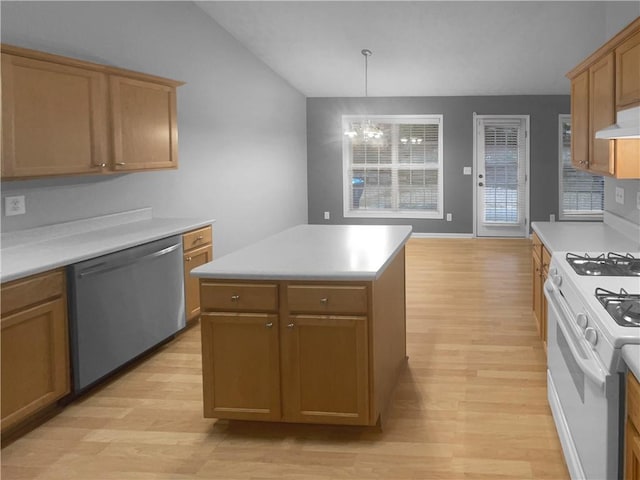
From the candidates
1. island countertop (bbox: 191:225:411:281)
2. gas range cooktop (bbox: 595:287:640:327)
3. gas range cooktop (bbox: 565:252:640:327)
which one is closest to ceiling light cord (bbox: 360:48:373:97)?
island countertop (bbox: 191:225:411:281)

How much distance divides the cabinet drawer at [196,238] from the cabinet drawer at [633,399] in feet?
11.7

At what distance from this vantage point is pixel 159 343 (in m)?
4.58

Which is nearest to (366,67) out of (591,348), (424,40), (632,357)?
(424,40)

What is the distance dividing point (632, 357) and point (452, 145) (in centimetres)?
902

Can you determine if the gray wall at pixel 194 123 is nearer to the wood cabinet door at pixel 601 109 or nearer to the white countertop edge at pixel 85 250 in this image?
the white countertop edge at pixel 85 250

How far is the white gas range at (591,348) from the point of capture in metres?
1.85

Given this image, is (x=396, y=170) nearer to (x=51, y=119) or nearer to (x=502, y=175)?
(x=502, y=175)

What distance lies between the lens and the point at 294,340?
10.1 ft

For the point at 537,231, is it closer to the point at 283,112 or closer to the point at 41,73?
the point at 41,73

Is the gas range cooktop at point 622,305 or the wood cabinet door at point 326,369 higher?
the gas range cooktop at point 622,305

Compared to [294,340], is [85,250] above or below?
above

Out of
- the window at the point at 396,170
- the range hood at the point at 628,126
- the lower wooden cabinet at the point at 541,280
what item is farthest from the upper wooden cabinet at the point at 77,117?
the window at the point at 396,170

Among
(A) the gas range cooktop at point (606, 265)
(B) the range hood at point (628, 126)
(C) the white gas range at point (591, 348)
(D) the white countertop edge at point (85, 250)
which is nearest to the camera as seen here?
(C) the white gas range at point (591, 348)

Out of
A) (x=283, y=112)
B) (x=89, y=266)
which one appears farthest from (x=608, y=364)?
(x=283, y=112)
